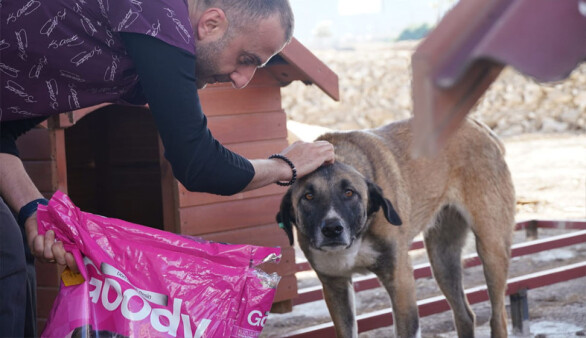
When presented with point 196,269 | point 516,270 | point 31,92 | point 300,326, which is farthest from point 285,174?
point 516,270

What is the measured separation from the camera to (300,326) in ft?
18.2

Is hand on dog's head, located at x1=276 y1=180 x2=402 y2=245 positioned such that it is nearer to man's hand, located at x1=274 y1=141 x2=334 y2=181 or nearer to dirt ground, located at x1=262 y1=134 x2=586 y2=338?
man's hand, located at x1=274 y1=141 x2=334 y2=181

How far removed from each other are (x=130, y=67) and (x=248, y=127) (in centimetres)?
291

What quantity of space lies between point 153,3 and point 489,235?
3.05 meters

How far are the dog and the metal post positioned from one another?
1.18 ft

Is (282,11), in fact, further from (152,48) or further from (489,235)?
(489,235)

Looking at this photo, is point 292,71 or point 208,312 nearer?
point 208,312

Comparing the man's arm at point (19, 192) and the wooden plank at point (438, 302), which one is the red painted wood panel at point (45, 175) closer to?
the wooden plank at point (438, 302)

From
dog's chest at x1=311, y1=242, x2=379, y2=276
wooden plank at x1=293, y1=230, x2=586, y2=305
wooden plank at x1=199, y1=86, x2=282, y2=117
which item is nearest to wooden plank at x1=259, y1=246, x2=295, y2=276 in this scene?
wooden plank at x1=293, y1=230, x2=586, y2=305

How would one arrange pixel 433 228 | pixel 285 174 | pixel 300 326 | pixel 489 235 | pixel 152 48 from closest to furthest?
pixel 152 48 < pixel 285 174 < pixel 489 235 < pixel 433 228 < pixel 300 326

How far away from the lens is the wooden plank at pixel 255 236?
5.19 m

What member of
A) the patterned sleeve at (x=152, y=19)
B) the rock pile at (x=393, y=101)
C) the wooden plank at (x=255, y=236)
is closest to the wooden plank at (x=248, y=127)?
the wooden plank at (x=255, y=236)

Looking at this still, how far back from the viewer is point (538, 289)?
6.22 m

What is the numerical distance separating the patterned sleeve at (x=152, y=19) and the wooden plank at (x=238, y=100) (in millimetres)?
2778
